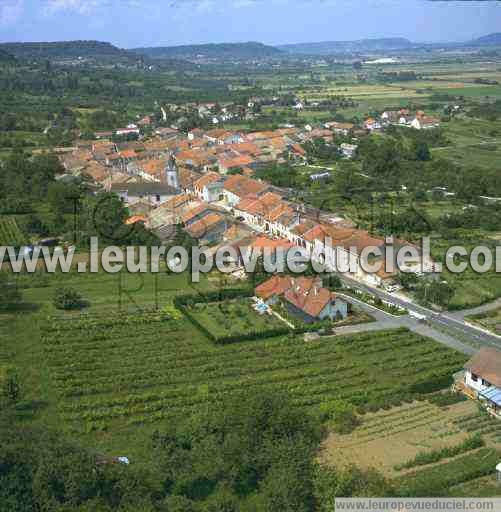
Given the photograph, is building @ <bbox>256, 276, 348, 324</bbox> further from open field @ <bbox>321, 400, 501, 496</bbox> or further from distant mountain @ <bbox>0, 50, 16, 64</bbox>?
distant mountain @ <bbox>0, 50, 16, 64</bbox>

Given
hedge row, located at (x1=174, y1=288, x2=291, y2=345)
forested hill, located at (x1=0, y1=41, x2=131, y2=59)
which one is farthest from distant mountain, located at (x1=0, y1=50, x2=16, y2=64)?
hedge row, located at (x1=174, y1=288, x2=291, y2=345)

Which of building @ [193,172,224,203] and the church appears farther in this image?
building @ [193,172,224,203]

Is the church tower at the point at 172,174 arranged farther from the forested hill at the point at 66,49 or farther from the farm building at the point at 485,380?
the forested hill at the point at 66,49

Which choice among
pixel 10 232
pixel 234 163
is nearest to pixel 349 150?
pixel 234 163

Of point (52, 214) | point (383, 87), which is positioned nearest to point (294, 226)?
point (52, 214)

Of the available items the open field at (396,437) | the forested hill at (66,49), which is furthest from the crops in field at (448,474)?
the forested hill at (66,49)

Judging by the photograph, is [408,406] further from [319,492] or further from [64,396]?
[64,396]
